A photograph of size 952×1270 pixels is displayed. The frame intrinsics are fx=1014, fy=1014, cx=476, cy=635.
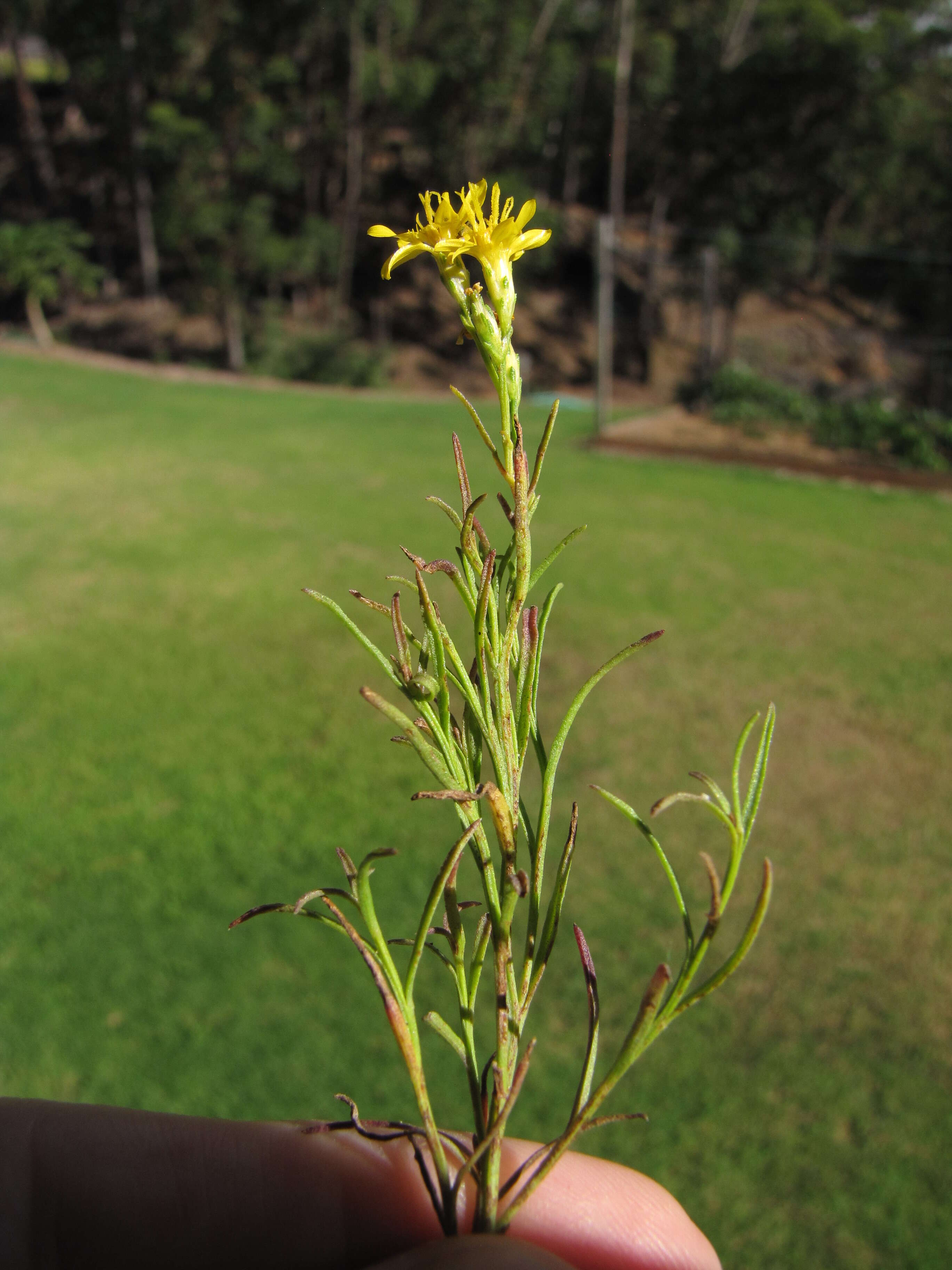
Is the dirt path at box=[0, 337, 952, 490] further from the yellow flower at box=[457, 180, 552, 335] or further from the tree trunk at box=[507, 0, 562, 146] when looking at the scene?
the tree trunk at box=[507, 0, 562, 146]

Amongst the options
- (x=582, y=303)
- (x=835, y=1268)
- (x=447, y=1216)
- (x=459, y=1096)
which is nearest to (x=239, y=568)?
(x=459, y=1096)

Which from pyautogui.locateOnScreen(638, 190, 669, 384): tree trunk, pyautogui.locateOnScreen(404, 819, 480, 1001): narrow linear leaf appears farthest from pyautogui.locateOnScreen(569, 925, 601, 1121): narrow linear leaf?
pyautogui.locateOnScreen(638, 190, 669, 384): tree trunk

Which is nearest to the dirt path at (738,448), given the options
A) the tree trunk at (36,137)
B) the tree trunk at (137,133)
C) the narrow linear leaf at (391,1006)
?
the tree trunk at (137,133)

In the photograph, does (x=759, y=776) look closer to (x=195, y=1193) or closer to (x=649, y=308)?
(x=195, y=1193)

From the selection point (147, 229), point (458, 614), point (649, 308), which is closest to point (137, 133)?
point (147, 229)

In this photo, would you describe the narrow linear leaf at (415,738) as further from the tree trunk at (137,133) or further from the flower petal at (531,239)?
the tree trunk at (137,133)

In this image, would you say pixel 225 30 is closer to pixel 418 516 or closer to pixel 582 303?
pixel 582 303
